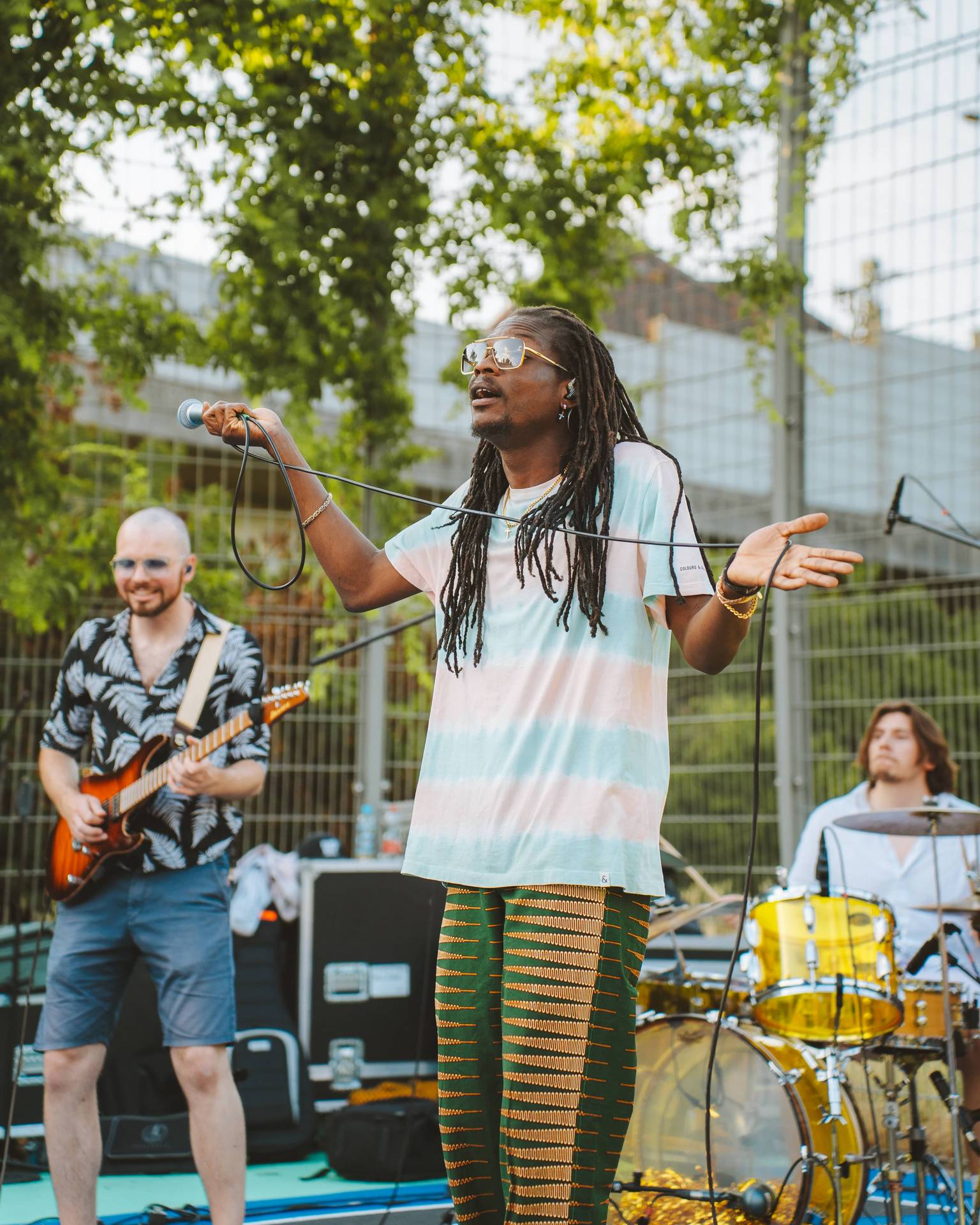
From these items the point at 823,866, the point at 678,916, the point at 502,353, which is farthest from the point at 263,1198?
the point at 502,353

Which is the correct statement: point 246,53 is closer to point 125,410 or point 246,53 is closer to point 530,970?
point 125,410

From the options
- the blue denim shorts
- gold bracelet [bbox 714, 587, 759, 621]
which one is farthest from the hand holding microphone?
the blue denim shorts

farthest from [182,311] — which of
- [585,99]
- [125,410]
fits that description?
[585,99]

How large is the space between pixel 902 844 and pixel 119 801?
10.4 ft

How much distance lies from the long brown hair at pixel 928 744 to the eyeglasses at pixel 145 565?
10.2ft

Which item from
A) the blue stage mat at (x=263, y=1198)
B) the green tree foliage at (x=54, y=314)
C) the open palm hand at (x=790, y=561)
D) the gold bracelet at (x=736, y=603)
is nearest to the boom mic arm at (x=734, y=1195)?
the blue stage mat at (x=263, y=1198)

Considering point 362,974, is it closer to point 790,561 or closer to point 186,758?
→ point 186,758

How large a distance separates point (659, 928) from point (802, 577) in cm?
268

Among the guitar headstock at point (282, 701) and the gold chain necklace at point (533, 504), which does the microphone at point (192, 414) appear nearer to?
the gold chain necklace at point (533, 504)

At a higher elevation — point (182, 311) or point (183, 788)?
point (182, 311)

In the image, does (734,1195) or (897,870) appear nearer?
(734,1195)

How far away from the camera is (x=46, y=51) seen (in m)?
5.96

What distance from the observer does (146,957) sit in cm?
364

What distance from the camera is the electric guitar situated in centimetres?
361
